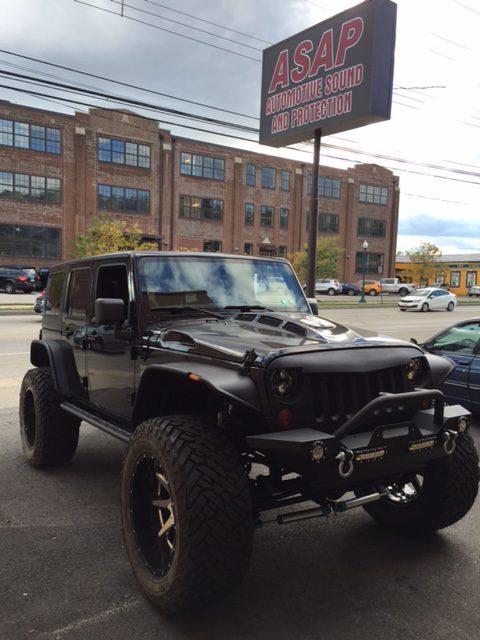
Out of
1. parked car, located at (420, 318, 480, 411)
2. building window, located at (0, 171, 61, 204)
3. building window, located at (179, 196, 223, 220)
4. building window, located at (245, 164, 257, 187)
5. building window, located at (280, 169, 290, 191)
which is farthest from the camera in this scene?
building window, located at (280, 169, 290, 191)

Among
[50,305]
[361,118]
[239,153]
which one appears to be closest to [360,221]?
[239,153]

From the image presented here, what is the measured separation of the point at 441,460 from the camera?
331 cm

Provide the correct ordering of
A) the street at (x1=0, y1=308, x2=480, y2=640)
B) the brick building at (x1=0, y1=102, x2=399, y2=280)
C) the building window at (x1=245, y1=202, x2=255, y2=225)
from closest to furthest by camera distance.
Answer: the street at (x1=0, y1=308, x2=480, y2=640) → the brick building at (x1=0, y1=102, x2=399, y2=280) → the building window at (x1=245, y1=202, x2=255, y2=225)

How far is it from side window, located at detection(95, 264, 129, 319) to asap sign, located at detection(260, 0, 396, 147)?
1309 centimetres

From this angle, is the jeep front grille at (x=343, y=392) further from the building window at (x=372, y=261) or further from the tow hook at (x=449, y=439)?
the building window at (x=372, y=261)

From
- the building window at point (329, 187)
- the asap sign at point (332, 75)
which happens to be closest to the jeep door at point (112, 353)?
the asap sign at point (332, 75)

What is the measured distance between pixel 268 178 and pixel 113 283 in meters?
51.3

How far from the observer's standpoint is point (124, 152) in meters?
44.7

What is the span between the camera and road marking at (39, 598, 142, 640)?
2.56 m

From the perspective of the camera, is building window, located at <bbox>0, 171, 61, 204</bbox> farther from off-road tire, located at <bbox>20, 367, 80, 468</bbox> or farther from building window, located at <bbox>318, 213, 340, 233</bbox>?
off-road tire, located at <bbox>20, 367, 80, 468</bbox>

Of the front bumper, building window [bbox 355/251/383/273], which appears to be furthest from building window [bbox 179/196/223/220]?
the front bumper

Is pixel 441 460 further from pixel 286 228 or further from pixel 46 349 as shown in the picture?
pixel 286 228

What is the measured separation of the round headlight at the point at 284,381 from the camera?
2664mm

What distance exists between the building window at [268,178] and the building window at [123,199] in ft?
42.0
